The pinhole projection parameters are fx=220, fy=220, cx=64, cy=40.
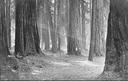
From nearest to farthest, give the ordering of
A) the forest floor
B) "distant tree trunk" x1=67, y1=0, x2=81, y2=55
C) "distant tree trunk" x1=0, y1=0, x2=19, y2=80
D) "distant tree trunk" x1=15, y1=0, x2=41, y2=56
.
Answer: "distant tree trunk" x1=0, y1=0, x2=19, y2=80 < the forest floor < "distant tree trunk" x1=15, y1=0, x2=41, y2=56 < "distant tree trunk" x1=67, y1=0, x2=81, y2=55

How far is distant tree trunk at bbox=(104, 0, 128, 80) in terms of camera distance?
9.61m

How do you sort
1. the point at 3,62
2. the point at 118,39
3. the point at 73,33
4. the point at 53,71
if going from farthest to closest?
1. the point at 73,33
2. the point at 53,71
3. the point at 3,62
4. the point at 118,39

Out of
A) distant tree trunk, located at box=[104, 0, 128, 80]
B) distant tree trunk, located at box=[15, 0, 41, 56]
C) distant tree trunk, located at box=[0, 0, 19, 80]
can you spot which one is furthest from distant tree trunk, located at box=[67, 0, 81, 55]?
distant tree trunk, located at box=[104, 0, 128, 80]

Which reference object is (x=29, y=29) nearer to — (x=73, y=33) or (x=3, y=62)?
(x=73, y=33)

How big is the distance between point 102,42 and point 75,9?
6797mm

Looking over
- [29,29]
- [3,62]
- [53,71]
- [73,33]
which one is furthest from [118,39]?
[73,33]

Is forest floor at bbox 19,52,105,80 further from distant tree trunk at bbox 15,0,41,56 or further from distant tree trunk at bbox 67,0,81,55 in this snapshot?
distant tree trunk at bbox 67,0,81,55

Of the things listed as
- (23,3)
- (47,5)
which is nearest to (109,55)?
(23,3)

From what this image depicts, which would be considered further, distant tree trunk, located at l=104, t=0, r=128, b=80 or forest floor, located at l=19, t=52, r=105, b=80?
forest floor, located at l=19, t=52, r=105, b=80

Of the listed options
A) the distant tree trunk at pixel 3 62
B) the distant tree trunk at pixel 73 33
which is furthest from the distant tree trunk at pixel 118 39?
the distant tree trunk at pixel 73 33

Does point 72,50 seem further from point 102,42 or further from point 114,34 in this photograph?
point 114,34

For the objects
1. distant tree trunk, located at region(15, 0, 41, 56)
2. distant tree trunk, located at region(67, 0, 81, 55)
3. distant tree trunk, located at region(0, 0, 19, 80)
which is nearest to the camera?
distant tree trunk, located at region(0, 0, 19, 80)

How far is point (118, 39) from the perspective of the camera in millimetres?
9773

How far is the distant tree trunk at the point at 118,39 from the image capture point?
9.61 m
